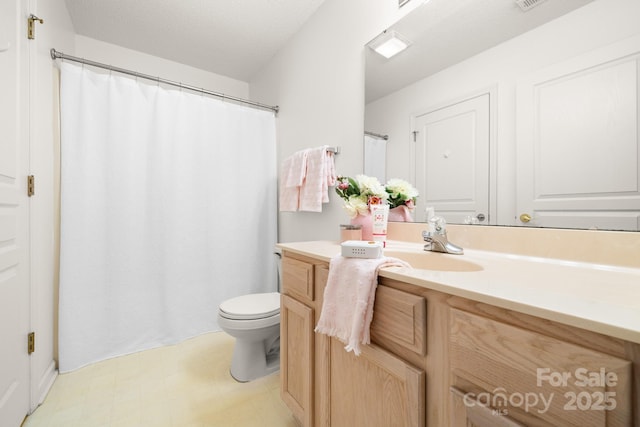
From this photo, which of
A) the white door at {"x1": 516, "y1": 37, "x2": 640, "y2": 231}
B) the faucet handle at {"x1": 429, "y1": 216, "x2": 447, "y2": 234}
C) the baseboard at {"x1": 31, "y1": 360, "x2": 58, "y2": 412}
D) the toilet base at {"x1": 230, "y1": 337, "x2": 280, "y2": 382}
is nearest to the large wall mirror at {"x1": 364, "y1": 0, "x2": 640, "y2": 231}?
the white door at {"x1": 516, "y1": 37, "x2": 640, "y2": 231}

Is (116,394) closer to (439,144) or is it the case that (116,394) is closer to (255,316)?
(255,316)

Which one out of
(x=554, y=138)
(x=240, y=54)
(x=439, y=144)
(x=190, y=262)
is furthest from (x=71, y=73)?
(x=554, y=138)

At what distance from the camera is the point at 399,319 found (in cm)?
66

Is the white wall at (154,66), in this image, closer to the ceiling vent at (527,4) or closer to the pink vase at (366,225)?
the pink vase at (366,225)

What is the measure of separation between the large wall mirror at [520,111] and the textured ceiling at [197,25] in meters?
1.03

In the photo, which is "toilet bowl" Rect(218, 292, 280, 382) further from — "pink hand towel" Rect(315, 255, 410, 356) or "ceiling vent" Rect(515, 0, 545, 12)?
"ceiling vent" Rect(515, 0, 545, 12)

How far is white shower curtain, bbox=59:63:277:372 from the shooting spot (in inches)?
62.6

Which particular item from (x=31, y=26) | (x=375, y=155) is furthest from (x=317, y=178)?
(x=31, y=26)

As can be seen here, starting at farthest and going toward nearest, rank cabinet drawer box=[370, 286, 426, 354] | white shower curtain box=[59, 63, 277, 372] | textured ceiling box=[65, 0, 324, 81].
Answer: textured ceiling box=[65, 0, 324, 81]
white shower curtain box=[59, 63, 277, 372]
cabinet drawer box=[370, 286, 426, 354]

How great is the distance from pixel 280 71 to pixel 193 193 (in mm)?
1218

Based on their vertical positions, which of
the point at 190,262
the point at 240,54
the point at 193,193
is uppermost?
the point at 240,54

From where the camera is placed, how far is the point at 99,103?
1.67 m

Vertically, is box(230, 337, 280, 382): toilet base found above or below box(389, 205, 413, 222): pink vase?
below

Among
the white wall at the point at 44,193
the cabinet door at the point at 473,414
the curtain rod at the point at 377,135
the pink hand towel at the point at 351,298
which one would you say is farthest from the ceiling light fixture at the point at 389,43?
the white wall at the point at 44,193
